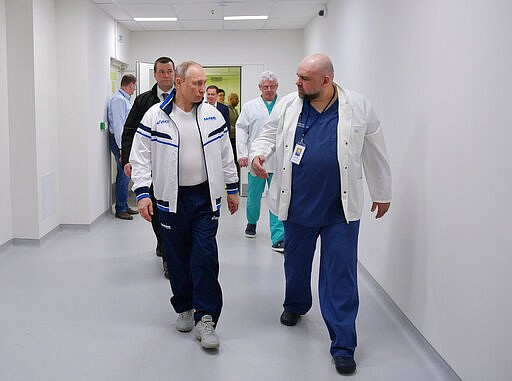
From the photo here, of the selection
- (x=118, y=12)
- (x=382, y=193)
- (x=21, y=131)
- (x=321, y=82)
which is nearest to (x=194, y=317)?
(x=382, y=193)

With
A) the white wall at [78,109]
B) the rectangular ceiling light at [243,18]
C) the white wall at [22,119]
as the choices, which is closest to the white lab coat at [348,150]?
the white wall at [22,119]

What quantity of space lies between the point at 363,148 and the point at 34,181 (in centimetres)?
341

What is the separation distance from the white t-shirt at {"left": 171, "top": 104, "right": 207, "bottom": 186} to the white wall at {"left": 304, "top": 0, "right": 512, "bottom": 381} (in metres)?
1.20

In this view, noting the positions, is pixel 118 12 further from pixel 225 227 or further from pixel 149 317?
pixel 149 317

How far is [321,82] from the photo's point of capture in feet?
9.88

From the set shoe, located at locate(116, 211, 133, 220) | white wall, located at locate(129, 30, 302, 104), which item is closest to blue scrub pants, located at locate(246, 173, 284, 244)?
shoe, located at locate(116, 211, 133, 220)

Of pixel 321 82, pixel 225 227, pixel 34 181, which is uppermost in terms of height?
pixel 321 82

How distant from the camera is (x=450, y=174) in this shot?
8.84 feet

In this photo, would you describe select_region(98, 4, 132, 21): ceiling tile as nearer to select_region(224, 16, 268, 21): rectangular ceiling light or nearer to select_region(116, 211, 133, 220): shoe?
select_region(224, 16, 268, 21): rectangular ceiling light

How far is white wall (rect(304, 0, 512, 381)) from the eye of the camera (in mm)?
2211

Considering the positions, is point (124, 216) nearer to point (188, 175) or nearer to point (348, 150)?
point (188, 175)

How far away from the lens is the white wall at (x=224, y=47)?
878cm

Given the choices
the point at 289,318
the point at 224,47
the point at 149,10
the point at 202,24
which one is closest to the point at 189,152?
the point at 289,318

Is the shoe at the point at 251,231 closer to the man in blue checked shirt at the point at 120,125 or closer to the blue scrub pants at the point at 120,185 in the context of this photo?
the man in blue checked shirt at the point at 120,125
